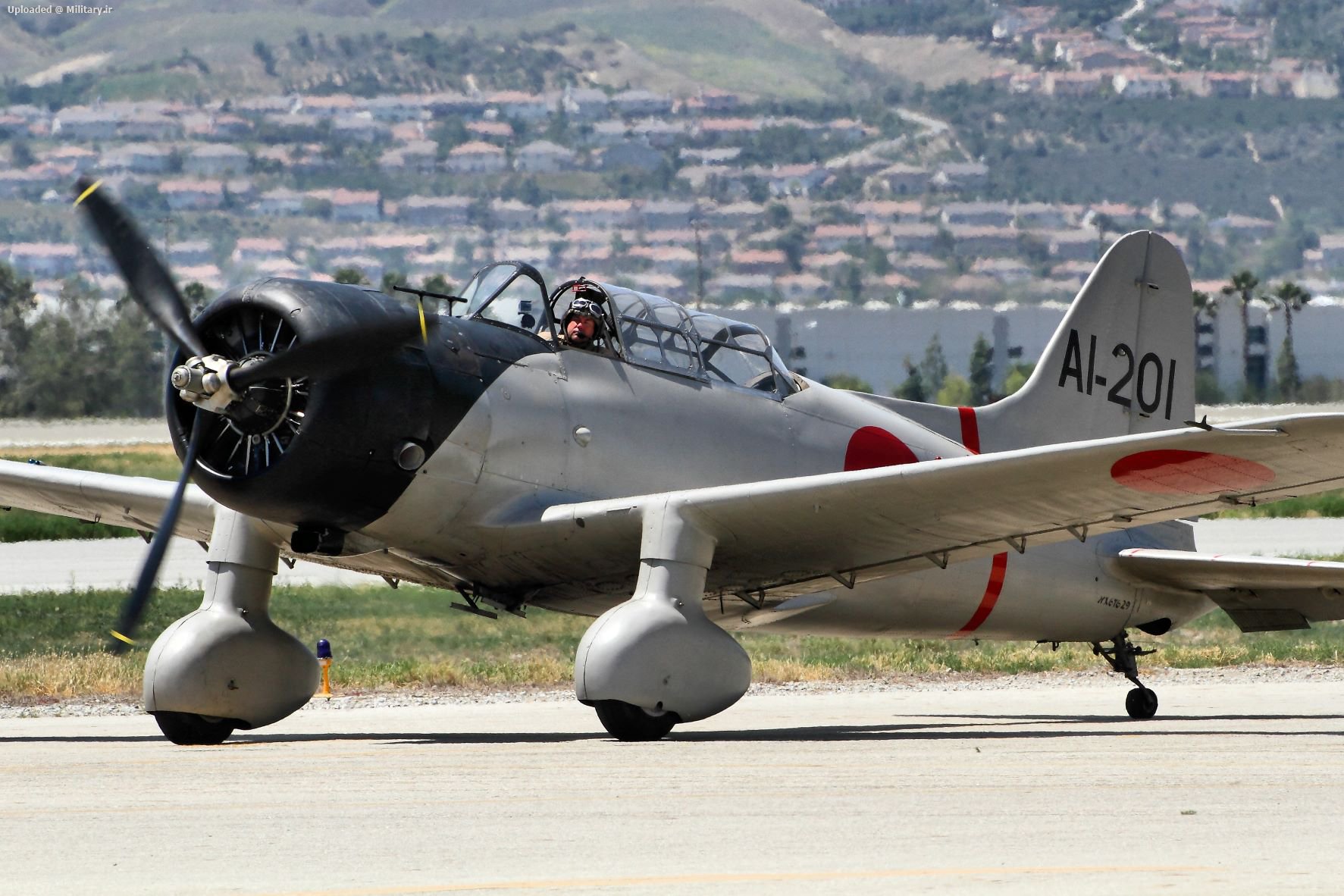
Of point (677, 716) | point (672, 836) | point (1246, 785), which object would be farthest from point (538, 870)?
point (677, 716)

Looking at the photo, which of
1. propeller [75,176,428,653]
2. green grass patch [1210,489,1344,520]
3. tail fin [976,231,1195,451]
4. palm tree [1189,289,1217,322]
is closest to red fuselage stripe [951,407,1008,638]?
tail fin [976,231,1195,451]

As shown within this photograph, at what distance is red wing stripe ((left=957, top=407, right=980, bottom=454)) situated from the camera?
17047 mm

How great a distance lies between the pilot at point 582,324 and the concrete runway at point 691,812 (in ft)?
8.86

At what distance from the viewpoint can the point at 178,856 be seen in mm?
7902

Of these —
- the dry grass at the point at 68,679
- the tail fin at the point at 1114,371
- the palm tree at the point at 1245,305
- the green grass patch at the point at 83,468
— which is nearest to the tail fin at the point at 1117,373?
the tail fin at the point at 1114,371

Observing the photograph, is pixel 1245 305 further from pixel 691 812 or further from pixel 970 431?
pixel 691 812

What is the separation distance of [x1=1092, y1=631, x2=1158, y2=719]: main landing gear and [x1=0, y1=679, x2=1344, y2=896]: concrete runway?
1867 mm

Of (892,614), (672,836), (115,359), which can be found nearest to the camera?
(672,836)

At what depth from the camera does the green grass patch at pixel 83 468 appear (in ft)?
128

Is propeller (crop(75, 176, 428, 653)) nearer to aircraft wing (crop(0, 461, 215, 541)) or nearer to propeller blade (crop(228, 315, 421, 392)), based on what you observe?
propeller blade (crop(228, 315, 421, 392))

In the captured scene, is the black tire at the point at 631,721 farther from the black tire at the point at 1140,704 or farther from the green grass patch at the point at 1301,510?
the green grass patch at the point at 1301,510

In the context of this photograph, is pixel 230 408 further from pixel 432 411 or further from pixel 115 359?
pixel 115 359

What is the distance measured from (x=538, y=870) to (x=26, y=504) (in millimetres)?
Result: 10403

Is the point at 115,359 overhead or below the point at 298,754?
below
